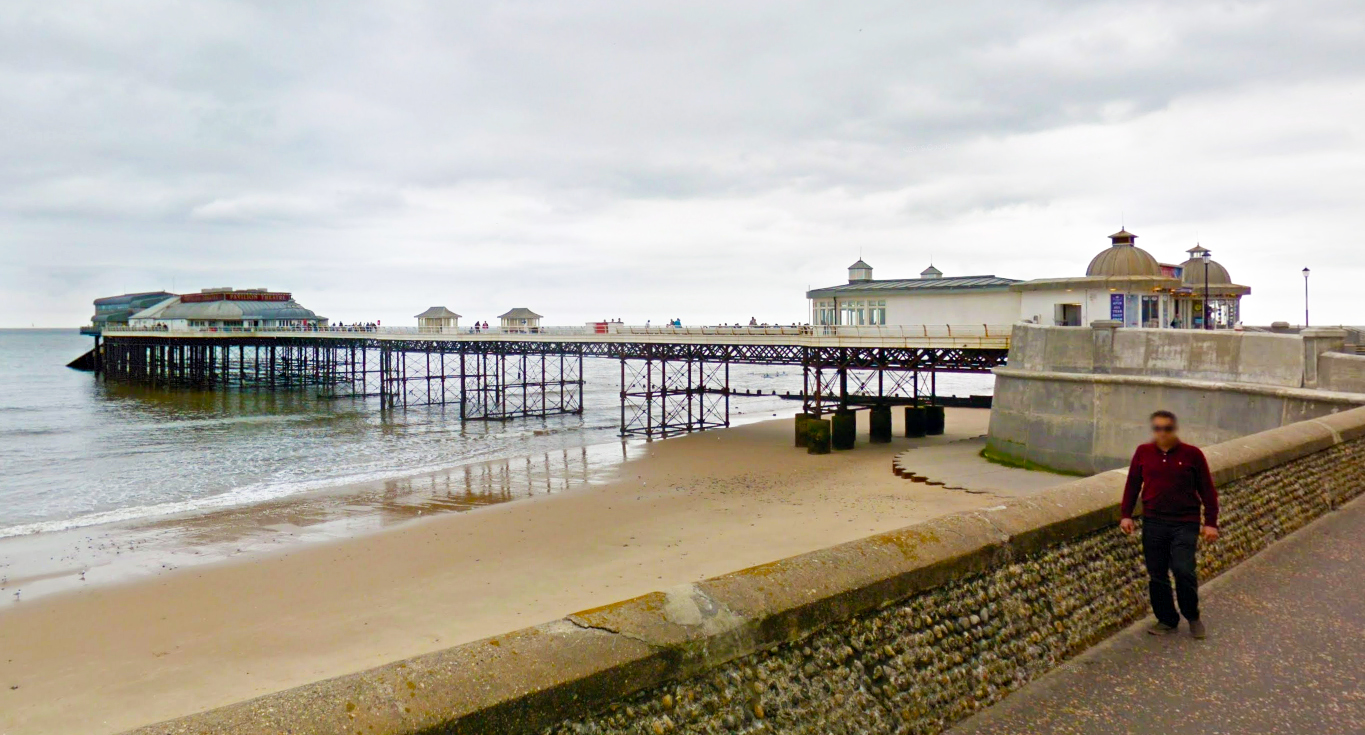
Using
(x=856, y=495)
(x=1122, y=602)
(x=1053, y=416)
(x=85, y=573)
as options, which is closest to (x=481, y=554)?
(x=85, y=573)

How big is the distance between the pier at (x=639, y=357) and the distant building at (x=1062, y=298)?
1138 millimetres

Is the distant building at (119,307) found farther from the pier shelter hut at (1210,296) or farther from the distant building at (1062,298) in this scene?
the pier shelter hut at (1210,296)

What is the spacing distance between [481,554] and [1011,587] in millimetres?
12571

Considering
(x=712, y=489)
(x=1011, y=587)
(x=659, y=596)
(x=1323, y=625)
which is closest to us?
(x=659, y=596)

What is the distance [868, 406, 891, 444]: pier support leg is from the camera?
30.4m

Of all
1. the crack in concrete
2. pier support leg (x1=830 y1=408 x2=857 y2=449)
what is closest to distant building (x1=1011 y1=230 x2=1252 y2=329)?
pier support leg (x1=830 y1=408 x2=857 y2=449)

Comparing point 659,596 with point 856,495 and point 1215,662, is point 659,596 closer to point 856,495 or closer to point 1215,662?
point 1215,662

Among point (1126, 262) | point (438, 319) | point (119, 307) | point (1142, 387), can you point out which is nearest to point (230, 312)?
point (438, 319)

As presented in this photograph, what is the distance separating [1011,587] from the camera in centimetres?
553

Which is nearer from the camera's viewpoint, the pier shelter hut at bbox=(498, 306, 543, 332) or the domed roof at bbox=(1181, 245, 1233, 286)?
the domed roof at bbox=(1181, 245, 1233, 286)

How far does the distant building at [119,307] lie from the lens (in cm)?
9994

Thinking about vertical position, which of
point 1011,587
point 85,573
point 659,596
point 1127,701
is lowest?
point 85,573

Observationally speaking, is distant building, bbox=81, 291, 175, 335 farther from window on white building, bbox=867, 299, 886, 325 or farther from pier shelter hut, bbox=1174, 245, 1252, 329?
pier shelter hut, bbox=1174, 245, 1252, 329

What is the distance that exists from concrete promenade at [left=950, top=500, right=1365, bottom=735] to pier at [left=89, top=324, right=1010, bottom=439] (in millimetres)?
17471
